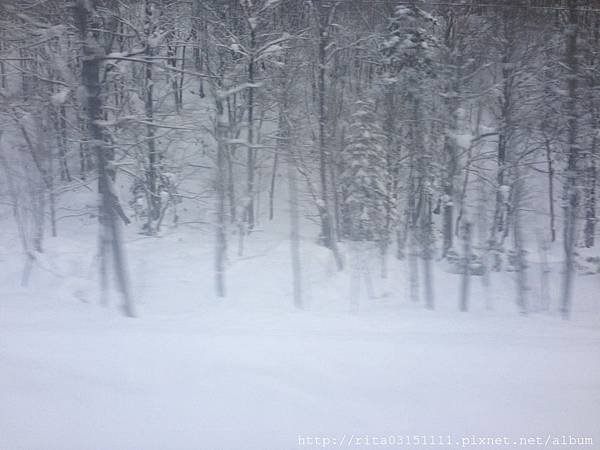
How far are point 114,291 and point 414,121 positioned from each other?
7.72m

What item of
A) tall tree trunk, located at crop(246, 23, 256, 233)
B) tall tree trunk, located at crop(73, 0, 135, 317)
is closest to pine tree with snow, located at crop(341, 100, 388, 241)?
tall tree trunk, located at crop(246, 23, 256, 233)

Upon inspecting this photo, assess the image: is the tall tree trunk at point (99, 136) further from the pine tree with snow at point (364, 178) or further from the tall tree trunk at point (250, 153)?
the pine tree with snow at point (364, 178)

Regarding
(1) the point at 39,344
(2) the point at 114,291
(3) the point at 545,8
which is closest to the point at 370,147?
(3) the point at 545,8

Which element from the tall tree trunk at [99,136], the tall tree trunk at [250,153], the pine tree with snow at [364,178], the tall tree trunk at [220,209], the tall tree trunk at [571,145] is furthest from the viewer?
the pine tree with snow at [364,178]

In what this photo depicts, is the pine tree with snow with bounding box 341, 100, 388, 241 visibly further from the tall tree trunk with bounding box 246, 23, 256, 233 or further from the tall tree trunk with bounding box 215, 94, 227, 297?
the tall tree trunk with bounding box 215, 94, 227, 297

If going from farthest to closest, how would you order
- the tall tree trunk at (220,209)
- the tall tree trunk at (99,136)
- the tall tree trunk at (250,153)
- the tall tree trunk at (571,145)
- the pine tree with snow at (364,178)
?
the pine tree with snow at (364,178) < the tall tree trunk at (250,153) < the tall tree trunk at (220,209) < the tall tree trunk at (571,145) < the tall tree trunk at (99,136)

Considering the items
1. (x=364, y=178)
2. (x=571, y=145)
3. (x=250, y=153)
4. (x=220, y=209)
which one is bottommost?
(x=220, y=209)

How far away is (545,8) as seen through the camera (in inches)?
464

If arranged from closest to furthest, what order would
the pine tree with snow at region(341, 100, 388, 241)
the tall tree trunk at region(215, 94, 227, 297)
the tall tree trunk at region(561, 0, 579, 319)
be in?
the tall tree trunk at region(561, 0, 579, 319)
the tall tree trunk at region(215, 94, 227, 297)
the pine tree with snow at region(341, 100, 388, 241)

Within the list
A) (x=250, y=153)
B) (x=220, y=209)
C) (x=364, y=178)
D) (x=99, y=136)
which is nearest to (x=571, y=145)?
(x=364, y=178)

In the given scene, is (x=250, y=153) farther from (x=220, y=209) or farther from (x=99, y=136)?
(x=99, y=136)

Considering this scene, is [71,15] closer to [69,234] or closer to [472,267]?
[69,234]

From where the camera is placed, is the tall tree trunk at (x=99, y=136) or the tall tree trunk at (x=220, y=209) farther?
the tall tree trunk at (x=220, y=209)

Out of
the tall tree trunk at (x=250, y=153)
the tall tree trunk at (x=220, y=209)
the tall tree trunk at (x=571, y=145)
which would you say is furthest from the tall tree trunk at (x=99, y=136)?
the tall tree trunk at (x=571, y=145)
